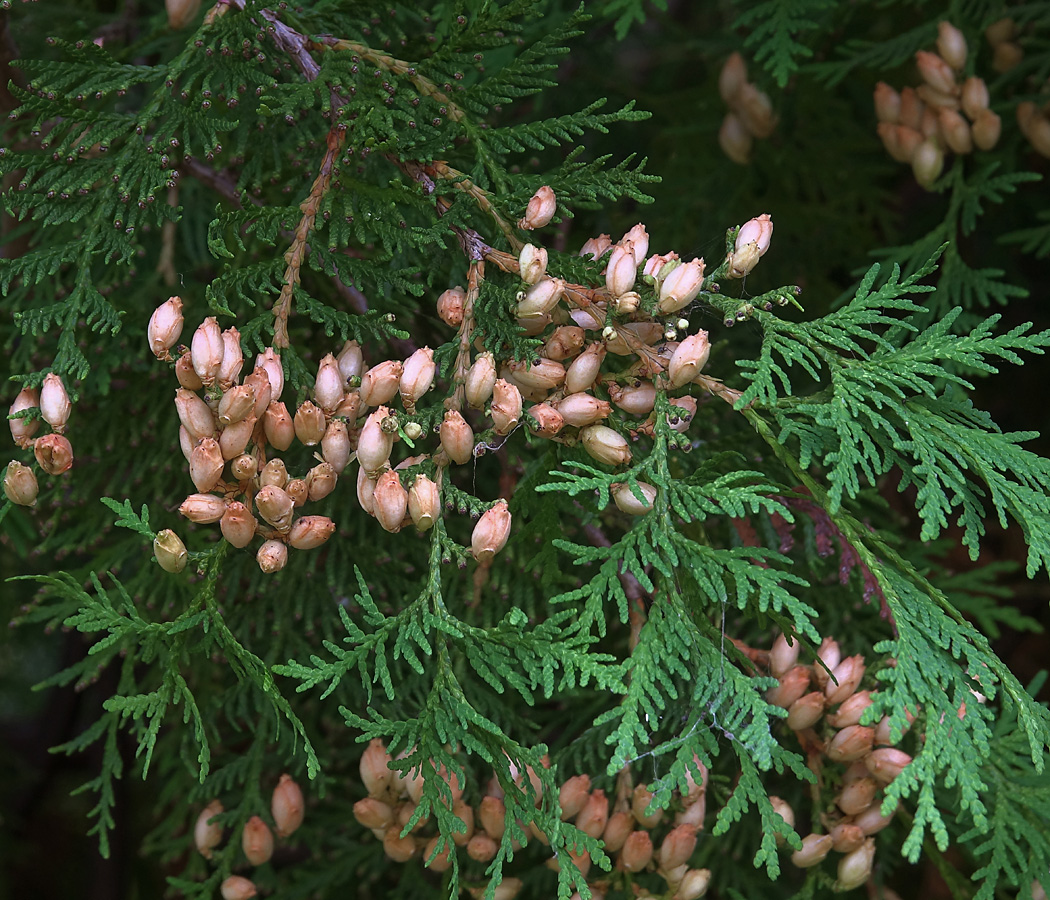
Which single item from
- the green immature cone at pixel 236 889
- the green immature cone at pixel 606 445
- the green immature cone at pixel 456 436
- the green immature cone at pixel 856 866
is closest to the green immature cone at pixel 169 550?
the green immature cone at pixel 456 436

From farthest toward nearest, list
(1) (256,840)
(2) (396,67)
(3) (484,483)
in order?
(3) (484,483) → (1) (256,840) → (2) (396,67)

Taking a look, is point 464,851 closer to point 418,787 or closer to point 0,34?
point 418,787

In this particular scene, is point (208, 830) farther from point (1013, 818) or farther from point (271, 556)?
point (1013, 818)

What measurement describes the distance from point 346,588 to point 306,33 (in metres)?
0.54

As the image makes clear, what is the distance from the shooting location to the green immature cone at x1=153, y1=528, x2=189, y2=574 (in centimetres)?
71

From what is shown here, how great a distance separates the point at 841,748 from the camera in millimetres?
844

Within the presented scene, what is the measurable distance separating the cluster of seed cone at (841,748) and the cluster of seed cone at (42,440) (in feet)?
2.04

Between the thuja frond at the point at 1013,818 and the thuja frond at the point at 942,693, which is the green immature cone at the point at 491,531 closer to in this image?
the thuja frond at the point at 942,693

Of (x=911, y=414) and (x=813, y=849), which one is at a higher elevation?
(x=911, y=414)

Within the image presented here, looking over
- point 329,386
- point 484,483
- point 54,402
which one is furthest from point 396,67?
point 484,483

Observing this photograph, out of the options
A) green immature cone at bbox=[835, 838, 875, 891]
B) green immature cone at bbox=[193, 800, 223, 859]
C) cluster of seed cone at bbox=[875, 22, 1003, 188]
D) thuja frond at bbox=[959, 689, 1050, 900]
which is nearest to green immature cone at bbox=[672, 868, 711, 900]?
green immature cone at bbox=[835, 838, 875, 891]

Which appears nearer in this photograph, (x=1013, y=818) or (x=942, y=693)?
(x=942, y=693)

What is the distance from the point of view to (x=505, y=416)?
2.28ft

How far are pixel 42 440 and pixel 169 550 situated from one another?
14cm
